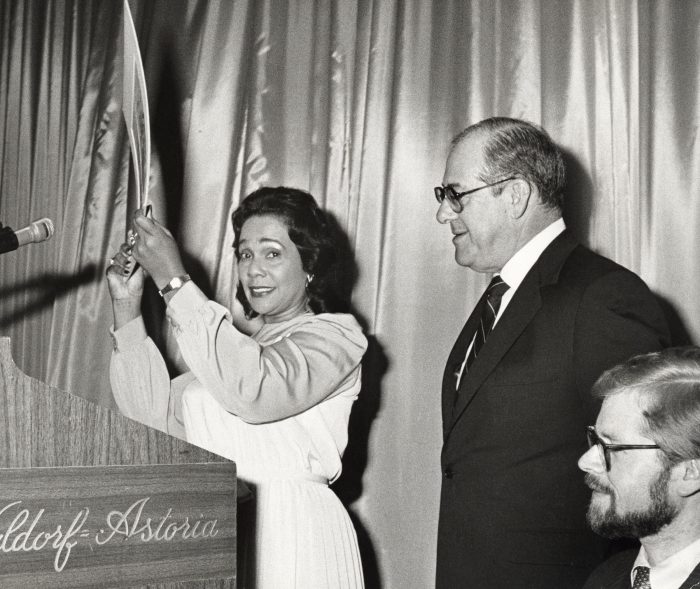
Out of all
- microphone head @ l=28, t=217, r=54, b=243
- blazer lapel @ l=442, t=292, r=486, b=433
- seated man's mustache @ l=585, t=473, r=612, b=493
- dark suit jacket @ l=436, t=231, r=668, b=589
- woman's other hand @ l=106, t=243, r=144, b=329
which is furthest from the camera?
woman's other hand @ l=106, t=243, r=144, b=329

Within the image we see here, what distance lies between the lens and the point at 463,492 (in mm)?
1667

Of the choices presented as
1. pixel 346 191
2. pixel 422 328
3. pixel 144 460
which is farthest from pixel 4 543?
pixel 346 191

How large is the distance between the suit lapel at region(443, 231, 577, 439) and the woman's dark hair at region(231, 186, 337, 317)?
520 mm

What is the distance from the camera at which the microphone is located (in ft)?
4.47

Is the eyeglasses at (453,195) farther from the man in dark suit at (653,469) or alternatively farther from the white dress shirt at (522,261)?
the man in dark suit at (653,469)

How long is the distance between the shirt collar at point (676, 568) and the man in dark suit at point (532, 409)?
324 mm

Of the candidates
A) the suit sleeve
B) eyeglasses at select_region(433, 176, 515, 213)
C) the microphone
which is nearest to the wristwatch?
the microphone

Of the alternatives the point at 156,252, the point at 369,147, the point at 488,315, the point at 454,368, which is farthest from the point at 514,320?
the point at 369,147

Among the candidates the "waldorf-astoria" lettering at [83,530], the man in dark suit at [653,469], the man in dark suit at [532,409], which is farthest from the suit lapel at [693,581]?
the "waldorf-astoria" lettering at [83,530]

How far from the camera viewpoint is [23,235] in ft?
4.70

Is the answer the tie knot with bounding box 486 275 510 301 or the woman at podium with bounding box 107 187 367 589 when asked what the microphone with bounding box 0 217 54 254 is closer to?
the woman at podium with bounding box 107 187 367 589

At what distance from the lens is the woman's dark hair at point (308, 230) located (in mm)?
2076

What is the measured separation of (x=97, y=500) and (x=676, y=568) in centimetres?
81

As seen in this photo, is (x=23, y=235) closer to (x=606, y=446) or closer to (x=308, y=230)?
(x=308, y=230)
